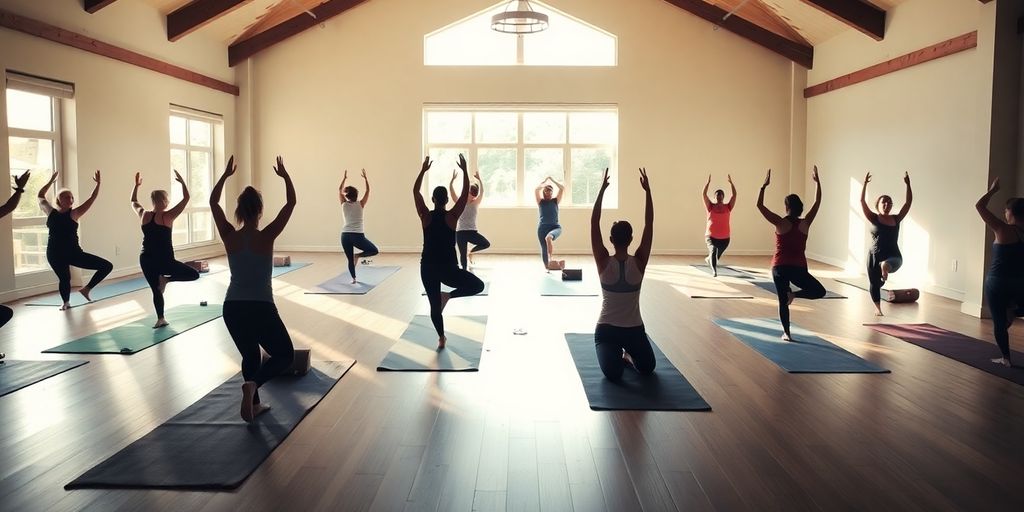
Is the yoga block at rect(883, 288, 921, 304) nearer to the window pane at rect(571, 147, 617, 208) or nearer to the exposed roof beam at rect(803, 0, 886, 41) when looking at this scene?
the exposed roof beam at rect(803, 0, 886, 41)

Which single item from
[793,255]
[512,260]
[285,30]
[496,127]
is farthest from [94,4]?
[793,255]

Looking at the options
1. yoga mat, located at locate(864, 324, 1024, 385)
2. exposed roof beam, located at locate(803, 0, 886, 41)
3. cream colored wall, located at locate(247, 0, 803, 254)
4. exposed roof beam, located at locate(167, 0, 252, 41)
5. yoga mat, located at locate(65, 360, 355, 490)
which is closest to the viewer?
yoga mat, located at locate(65, 360, 355, 490)

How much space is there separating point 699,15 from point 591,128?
2.42 meters

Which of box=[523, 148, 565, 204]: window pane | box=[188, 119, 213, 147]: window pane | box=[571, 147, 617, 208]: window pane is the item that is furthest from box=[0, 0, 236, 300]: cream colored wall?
box=[571, 147, 617, 208]: window pane

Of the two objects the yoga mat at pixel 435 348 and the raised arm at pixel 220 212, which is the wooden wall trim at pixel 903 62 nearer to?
the yoga mat at pixel 435 348

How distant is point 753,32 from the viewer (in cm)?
1173

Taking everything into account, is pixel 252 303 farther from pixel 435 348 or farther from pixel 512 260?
pixel 512 260

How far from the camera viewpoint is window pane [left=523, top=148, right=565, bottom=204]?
12.4 m

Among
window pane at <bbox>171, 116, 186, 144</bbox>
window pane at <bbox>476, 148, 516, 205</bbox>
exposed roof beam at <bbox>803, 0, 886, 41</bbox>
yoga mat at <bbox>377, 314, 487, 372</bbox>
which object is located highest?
exposed roof beam at <bbox>803, 0, 886, 41</bbox>

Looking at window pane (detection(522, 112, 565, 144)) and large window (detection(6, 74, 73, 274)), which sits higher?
window pane (detection(522, 112, 565, 144))

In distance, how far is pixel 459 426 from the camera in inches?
142

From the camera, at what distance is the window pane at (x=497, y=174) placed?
12430mm

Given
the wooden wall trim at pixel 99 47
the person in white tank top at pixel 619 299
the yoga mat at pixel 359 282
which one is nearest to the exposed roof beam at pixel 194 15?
the wooden wall trim at pixel 99 47

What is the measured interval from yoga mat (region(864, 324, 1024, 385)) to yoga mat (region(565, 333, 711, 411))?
1.96 metres
